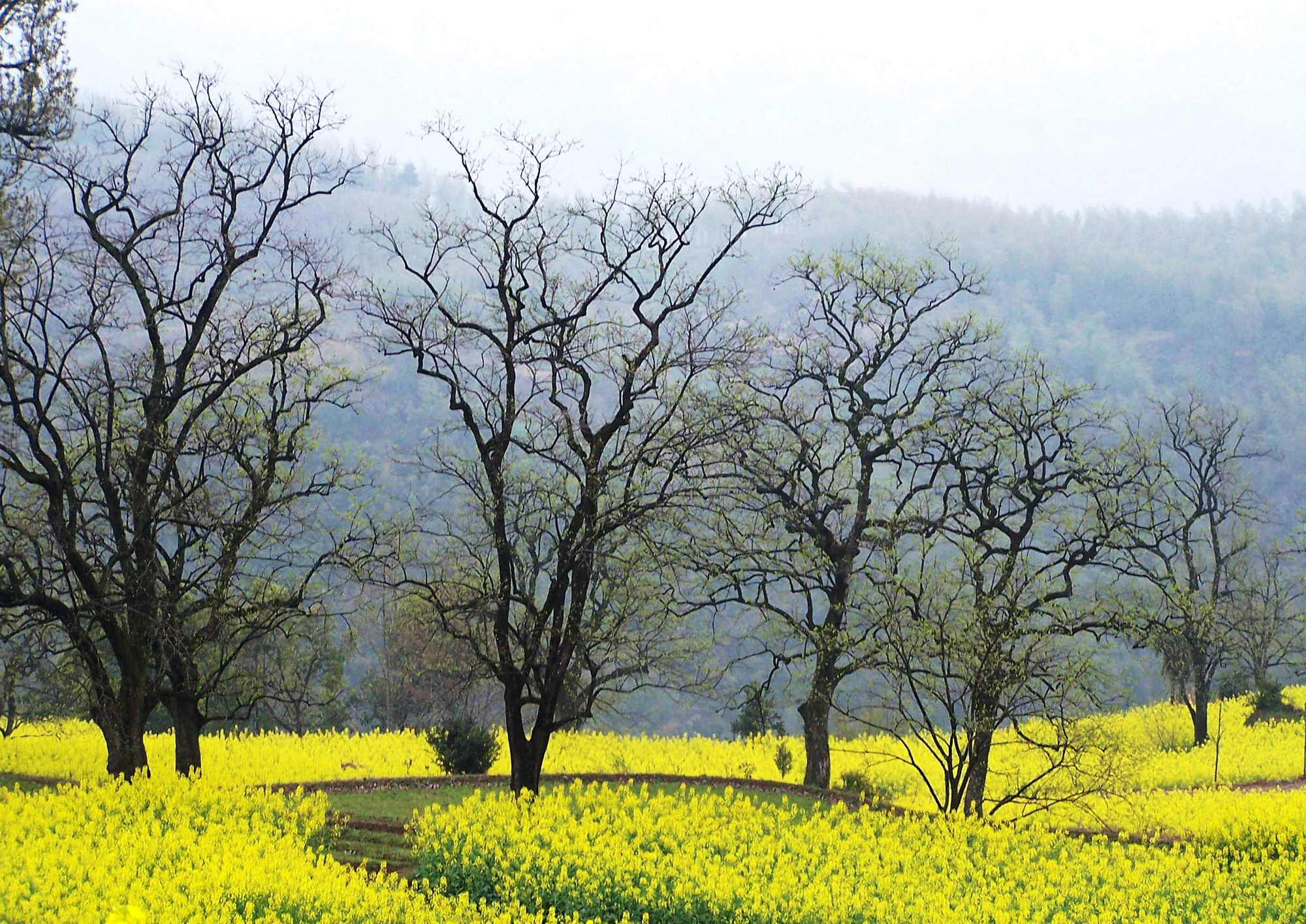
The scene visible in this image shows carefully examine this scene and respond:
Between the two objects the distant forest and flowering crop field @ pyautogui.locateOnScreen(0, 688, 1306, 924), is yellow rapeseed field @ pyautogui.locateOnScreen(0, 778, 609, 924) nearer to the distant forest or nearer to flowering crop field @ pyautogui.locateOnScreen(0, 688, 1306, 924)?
flowering crop field @ pyautogui.locateOnScreen(0, 688, 1306, 924)

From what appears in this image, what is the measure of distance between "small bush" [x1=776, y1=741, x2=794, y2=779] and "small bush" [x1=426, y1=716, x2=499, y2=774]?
7.58 metres

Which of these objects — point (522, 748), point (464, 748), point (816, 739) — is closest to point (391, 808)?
point (522, 748)

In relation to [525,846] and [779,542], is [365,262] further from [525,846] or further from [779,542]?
[525,846]

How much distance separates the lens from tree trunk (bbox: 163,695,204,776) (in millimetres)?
21016

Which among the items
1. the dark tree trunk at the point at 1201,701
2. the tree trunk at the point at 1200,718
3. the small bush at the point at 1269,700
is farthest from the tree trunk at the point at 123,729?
the small bush at the point at 1269,700

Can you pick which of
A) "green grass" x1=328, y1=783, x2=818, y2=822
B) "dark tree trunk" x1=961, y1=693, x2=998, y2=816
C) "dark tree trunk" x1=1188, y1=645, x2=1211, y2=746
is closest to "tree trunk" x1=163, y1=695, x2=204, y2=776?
"green grass" x1=328, y1=783, x2=818, y2=822

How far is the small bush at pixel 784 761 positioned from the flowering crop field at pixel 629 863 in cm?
772

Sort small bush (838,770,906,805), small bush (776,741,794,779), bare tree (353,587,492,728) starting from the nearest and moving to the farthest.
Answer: small bush (838,770,906,805) < small bush (776,741,794,779) < bare tree (353,587,492,728)

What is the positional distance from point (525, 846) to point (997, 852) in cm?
A: 690

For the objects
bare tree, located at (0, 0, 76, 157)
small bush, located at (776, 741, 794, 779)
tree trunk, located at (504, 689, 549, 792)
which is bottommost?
small bush, located at (776, 741, 794, 779)

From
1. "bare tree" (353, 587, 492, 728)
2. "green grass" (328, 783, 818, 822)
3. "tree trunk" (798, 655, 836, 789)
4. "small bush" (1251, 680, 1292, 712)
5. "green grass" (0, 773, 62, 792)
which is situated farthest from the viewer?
"small bush" (1251, 680, 1292, 712)

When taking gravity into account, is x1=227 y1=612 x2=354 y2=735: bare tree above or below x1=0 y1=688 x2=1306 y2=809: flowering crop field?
above

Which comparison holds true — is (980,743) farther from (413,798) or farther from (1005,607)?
(413,798)

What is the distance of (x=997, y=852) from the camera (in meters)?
16.4
